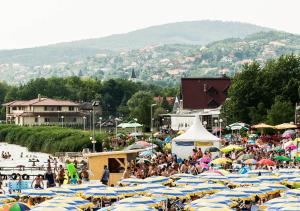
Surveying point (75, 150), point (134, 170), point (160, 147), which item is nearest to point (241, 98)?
point (75, 150)

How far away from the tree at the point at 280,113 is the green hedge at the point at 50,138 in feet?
54.1

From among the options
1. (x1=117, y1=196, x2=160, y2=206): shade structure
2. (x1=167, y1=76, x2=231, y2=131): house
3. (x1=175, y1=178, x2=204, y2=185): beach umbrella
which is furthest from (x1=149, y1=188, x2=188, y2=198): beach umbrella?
(x1=167, y1=76, x2=231, y2=131): house

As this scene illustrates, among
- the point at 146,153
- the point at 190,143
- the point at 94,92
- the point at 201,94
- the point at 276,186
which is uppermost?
the point at 201,94

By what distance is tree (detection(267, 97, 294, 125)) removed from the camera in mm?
65250

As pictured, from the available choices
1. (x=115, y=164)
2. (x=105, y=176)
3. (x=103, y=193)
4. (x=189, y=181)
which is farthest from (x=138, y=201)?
(x=115, y=164)

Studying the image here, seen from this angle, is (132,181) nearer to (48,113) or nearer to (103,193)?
(103,193)

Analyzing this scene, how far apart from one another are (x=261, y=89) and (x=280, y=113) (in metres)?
8.48

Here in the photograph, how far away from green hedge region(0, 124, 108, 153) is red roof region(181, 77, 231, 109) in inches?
535

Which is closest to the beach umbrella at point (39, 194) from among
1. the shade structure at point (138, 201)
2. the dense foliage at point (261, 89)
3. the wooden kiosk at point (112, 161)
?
the shade structure at point (138, 201)

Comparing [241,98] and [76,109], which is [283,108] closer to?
[241,98]

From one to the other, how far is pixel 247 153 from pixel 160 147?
13829mm

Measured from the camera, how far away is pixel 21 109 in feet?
431

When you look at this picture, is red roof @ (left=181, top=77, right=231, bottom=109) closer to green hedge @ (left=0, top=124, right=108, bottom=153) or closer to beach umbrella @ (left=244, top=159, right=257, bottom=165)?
green hedge @ (left=0, top=124, right=108, bottom=153)

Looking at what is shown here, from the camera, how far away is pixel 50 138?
85750mm
